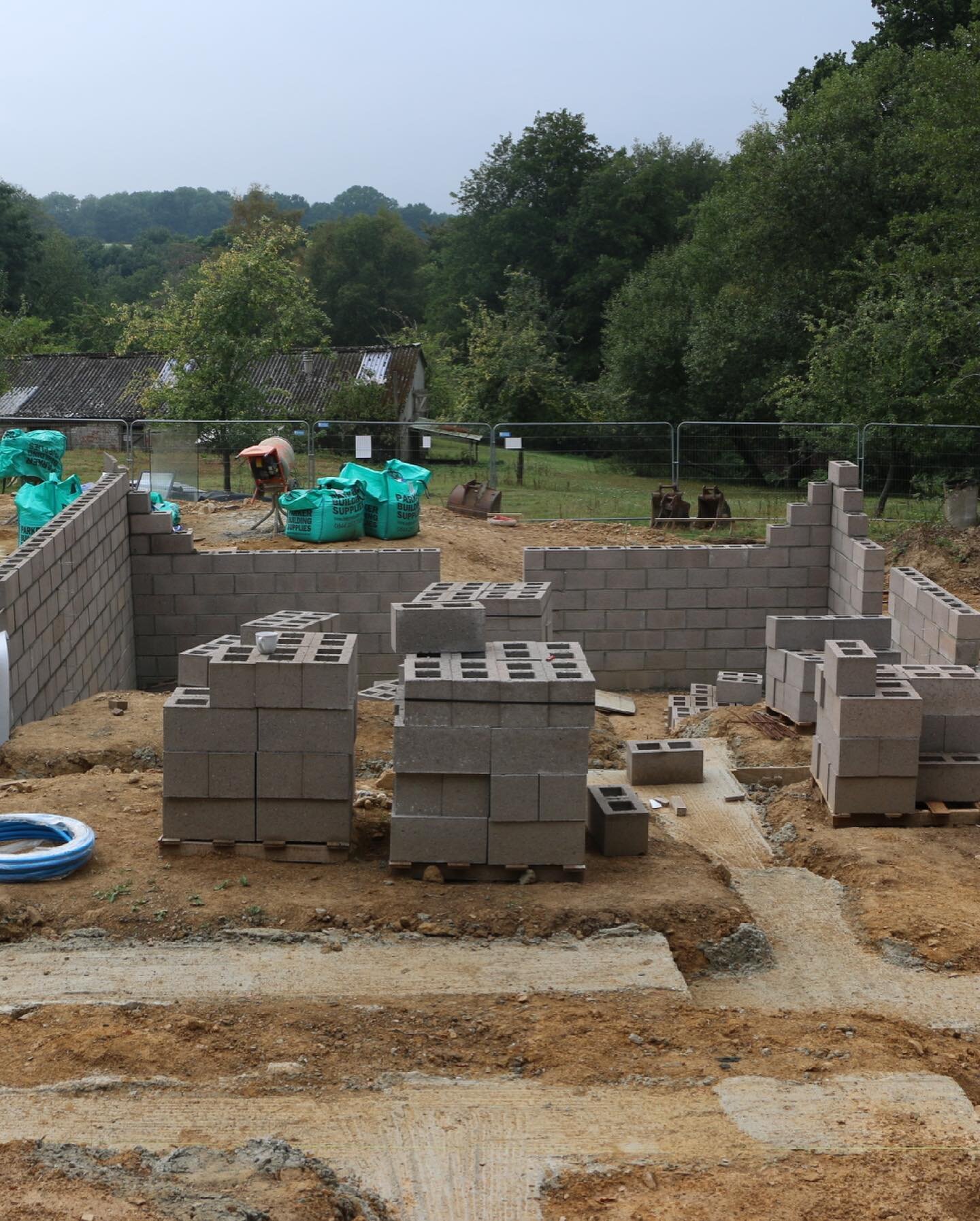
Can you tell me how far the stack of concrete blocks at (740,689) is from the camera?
44.5 feet

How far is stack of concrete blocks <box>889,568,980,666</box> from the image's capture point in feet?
38.4

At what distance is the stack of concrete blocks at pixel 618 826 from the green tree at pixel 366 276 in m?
57.6

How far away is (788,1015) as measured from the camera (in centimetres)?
657

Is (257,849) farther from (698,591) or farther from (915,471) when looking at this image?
(915,471)

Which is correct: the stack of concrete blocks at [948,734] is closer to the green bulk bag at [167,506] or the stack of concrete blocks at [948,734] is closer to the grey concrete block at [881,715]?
the grey concrete block at [881,715]

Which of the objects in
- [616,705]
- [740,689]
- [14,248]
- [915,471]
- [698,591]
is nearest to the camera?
[740,689]

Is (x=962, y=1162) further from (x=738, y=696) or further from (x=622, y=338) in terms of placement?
(x=622, y=338)

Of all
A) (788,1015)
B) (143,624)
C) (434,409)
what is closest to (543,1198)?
(788,1015)

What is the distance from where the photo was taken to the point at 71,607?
39.8 feet

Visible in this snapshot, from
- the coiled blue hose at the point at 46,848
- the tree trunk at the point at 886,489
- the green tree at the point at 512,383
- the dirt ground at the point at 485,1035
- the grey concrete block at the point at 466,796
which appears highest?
the green tree at the point at 512,383

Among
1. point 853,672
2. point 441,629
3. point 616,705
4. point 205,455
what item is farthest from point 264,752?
point 205,455

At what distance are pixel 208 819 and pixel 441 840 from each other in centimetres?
138

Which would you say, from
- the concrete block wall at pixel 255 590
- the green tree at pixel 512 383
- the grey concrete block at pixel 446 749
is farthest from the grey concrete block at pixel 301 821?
the green tree at pixel 512 383

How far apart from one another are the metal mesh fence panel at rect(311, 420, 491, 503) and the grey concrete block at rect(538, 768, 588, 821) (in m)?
15.8
